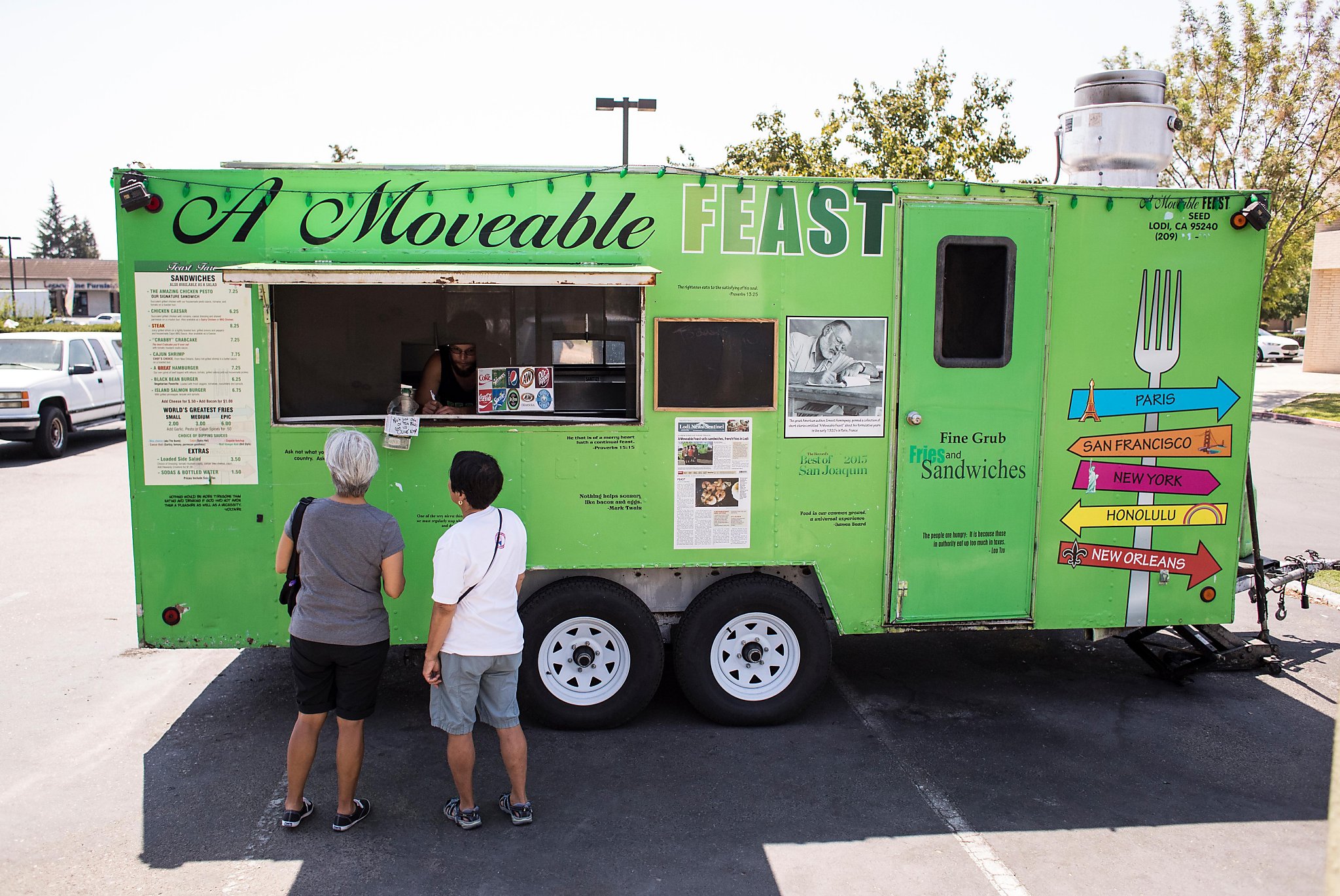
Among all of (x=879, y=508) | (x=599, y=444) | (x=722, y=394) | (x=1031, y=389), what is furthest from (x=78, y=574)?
(x=1031, y=389)

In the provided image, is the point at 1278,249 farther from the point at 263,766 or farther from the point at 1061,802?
the point at 263,766

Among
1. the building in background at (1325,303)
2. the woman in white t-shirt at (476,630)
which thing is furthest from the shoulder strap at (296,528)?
the building in background at (1325,303)

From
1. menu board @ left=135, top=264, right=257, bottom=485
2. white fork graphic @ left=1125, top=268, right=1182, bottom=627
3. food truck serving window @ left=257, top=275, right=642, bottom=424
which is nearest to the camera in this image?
menu board @ left=135, top=264, right=257, bottom=485

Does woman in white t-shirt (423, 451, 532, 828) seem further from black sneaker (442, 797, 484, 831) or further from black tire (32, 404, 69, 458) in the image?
black tire (32, 404, 69, 458)

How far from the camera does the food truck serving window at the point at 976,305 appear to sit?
525 centimetres

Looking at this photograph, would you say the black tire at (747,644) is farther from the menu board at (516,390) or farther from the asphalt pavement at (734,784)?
the menu board at (516,390)

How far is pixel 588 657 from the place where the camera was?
17.1 ft

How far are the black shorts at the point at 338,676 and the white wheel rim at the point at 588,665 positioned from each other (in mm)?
1189

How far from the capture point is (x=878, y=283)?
521 centimetres

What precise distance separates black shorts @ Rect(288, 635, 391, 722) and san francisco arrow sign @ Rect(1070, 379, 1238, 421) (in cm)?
395

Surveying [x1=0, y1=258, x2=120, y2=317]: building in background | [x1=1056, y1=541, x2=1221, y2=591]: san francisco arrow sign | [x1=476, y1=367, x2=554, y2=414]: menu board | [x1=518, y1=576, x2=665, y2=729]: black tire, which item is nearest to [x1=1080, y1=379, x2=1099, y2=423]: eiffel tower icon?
[x1=1056, y1=541, x2=1221, y2=591]: san francisco arrow sign

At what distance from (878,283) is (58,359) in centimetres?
1477

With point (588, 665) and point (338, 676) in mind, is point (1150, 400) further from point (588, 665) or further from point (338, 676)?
point (338, 676)

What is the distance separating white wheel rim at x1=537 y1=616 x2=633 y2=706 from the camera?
5184 millimetres
